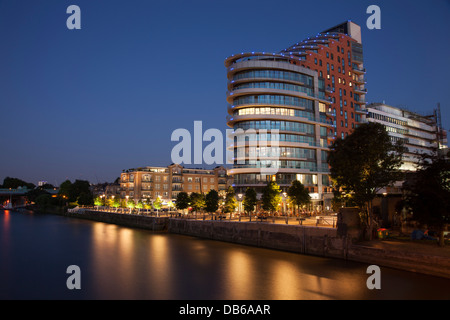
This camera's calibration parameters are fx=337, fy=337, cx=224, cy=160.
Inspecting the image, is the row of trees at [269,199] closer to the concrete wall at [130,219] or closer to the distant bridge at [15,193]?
the concrete wall at [130,219]

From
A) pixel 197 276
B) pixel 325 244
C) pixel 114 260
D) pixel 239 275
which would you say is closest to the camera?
pixel 239 275

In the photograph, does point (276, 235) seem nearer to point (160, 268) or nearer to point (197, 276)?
point (197, 276)

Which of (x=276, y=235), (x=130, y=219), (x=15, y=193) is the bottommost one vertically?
(x=130, y=219)

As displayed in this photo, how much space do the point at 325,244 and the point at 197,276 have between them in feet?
39.0

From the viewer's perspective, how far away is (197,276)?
27.6m

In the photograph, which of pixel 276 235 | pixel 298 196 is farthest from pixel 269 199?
pixel 276 235

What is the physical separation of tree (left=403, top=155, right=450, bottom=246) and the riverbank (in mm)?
2026

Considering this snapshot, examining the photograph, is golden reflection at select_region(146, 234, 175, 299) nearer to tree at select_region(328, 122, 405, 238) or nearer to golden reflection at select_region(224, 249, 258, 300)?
golden reflection at select_region(224, 249, 258, 300)

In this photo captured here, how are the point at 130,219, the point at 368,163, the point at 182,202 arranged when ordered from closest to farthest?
the point at 368,163, the point at 182,202, the point at 130,219

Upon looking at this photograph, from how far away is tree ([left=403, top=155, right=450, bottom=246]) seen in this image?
80.4 feet

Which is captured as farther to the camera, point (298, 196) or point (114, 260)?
point (298, 196)

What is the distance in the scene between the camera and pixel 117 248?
4253cm
